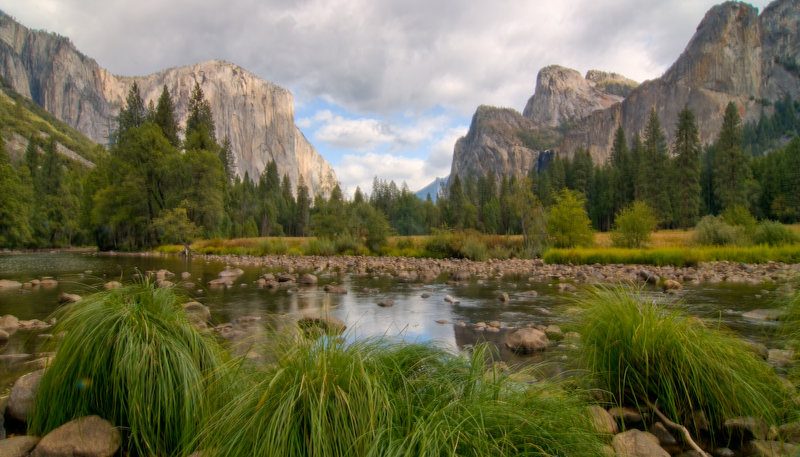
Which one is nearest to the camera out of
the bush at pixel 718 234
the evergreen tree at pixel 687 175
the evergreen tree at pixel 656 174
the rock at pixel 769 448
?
A: the rock at pixel 769 448

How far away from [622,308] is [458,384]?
207cm

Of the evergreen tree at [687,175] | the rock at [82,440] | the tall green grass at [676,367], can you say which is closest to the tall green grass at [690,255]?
the tall green grass at [676,367]

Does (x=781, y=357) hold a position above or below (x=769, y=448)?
above

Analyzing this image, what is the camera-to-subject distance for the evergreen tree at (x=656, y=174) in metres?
55.7

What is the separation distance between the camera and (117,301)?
3.30 meters

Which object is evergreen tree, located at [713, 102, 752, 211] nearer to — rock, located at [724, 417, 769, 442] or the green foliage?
the green foliage

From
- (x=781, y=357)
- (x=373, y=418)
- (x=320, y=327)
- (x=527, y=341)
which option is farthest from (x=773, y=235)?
(x=373, y=418)

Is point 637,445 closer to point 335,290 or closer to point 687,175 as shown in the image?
point 335,290

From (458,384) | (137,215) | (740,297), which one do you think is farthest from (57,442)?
(137,215)

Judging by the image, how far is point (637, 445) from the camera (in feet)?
9.33

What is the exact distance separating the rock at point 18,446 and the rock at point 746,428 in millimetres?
5399

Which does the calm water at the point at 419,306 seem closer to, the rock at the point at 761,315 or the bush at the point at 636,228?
the rock at the point at 761,315

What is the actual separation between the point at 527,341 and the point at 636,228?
82.1 ft

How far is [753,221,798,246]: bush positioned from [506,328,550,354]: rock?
2225cm
